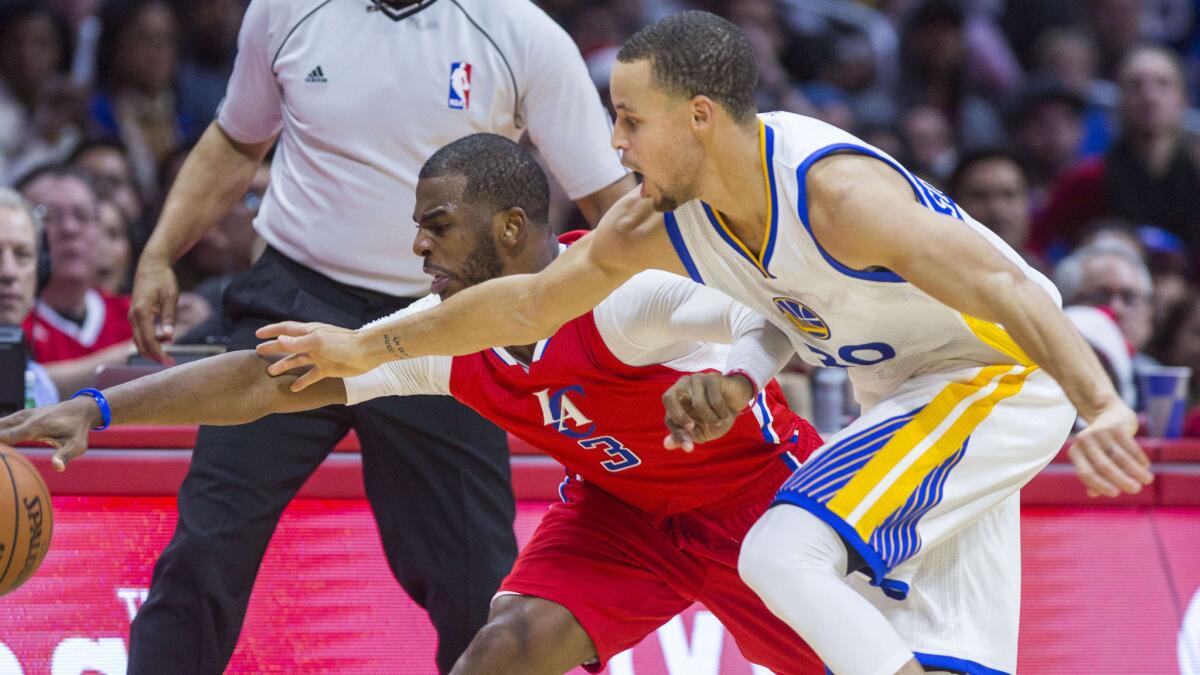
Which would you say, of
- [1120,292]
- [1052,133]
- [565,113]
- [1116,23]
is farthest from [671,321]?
[1116,23]

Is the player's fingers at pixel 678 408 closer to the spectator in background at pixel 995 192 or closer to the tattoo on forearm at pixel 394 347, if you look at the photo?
the tattoo on forearm at pixel 394 347

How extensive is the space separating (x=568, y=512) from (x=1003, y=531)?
3.37 ft

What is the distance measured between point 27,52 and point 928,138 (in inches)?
187

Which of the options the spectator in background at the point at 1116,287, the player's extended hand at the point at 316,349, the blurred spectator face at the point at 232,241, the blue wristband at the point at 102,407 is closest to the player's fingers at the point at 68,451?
the blue wristband at the point at 102,407

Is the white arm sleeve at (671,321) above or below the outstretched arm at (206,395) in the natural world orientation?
above

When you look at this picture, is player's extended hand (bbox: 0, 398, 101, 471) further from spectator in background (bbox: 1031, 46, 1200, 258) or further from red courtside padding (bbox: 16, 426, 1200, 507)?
spectator in background (bbox: 1031, 46, 1200, 258)

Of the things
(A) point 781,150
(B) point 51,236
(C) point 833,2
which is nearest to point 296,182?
(A) point 781,150

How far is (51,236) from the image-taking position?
5.95 meters

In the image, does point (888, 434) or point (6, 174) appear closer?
point (888, 434)

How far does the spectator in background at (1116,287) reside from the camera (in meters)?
6.19

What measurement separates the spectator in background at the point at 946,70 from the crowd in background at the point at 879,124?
12mm

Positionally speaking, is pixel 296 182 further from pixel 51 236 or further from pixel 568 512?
pixel 51 236

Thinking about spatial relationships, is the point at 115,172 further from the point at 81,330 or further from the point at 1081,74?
the point at 1081,74

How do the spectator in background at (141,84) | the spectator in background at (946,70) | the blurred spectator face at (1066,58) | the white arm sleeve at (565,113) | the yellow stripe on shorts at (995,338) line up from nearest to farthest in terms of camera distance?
the yellow stripe on shorts at (995,338) → the white arm sleeve at (565,113) → the spectator in background at (141,84) → the spectator in background at (946,70) → the blurred spectator face at (1066,58)
